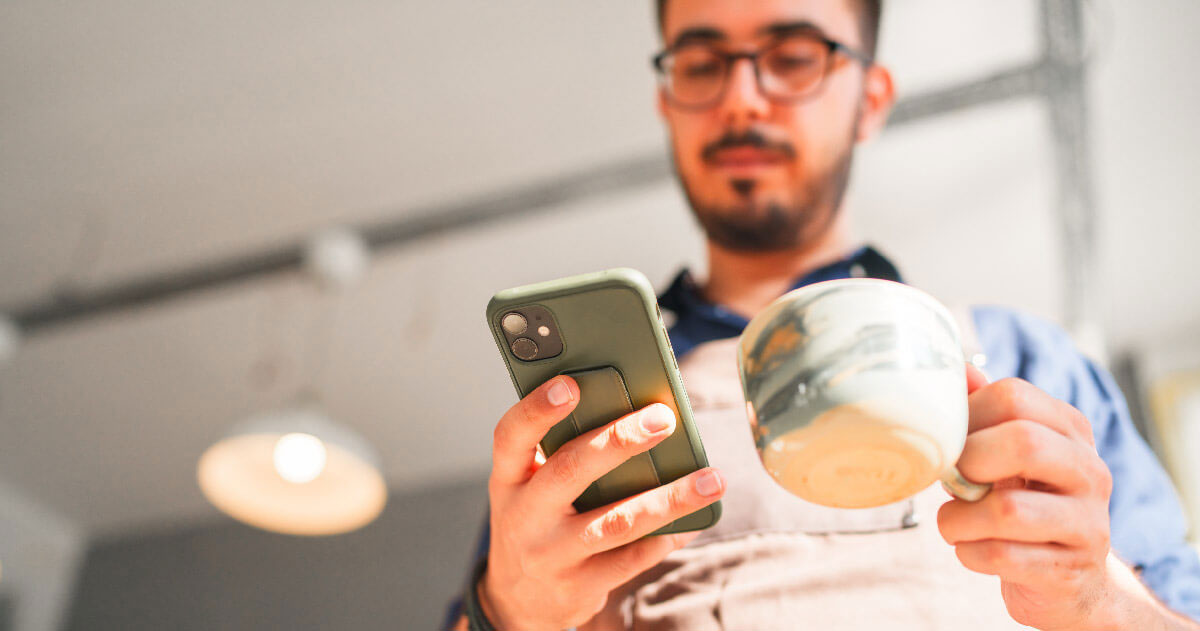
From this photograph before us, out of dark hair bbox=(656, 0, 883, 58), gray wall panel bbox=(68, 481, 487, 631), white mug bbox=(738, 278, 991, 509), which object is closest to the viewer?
white mug bbox=(738, 278, 991, 509)

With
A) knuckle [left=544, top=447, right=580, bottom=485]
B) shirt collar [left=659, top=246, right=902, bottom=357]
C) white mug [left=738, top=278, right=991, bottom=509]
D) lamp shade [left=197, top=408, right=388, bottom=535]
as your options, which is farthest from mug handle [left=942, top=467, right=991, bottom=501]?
lamp shade [left=197, top=408, right=388, bottom=535]

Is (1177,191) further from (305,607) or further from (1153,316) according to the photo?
(305,607)

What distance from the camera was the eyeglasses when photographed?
3.73 feet

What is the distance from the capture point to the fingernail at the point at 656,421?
64 cm

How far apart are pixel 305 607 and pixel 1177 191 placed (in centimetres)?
449

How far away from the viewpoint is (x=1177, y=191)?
3105 millimetres

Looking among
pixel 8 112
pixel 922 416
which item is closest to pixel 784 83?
pixel 922 416

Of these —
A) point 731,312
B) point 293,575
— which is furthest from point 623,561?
point 293,575

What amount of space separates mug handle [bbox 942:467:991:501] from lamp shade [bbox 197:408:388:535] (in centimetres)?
267

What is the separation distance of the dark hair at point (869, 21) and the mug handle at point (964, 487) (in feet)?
2.81

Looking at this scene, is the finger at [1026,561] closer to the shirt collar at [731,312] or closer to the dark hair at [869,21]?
the shirt collar at [731,312]

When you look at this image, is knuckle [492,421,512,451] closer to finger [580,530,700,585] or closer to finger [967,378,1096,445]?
finger [580,530,700,585]

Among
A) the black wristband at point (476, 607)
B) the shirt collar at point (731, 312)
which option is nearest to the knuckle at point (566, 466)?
the black wristband at point (476, 607)

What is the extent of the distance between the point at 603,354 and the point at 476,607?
0.31 meters
